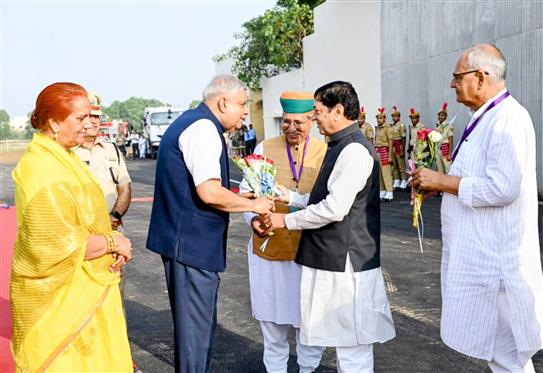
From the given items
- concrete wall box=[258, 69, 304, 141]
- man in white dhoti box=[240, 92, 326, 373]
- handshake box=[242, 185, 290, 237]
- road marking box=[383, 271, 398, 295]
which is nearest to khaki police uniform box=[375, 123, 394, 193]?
road marking box=[383, 271, 398, 295]

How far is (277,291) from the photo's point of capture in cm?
480

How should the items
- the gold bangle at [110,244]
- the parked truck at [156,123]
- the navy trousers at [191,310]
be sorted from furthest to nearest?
the parked truck at [156,123] → the navy trousers at [191,310] → the gold bangle at [110,244]

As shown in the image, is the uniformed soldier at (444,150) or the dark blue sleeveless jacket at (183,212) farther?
the uniformed soldier at (444,150)

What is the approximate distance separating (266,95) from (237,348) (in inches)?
1263

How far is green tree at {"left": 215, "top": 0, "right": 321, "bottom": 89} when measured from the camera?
106 ft

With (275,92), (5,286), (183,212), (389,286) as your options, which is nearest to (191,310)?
(183,212)

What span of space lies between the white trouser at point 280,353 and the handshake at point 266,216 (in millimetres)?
789

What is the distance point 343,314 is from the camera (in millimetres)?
4082

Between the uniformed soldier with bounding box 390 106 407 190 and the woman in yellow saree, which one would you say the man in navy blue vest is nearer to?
the woman in yellow saree

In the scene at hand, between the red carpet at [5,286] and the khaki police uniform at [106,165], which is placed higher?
the khaki police uniform at [106,165]

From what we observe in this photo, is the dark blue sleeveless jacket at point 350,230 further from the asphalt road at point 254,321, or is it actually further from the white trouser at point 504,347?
the asphalt road at point 254,321

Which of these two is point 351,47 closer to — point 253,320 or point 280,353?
point 253,320

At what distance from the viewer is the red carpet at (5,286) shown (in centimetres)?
498

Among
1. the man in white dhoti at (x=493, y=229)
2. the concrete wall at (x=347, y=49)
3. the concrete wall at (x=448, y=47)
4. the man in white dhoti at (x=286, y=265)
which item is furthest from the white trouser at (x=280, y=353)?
the concrete wall at (x=347, y=49)
